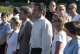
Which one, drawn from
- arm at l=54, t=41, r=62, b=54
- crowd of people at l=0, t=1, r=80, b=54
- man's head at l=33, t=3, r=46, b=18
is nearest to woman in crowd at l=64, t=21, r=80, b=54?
crowd of people at l=0, t=1, r=80, b=54

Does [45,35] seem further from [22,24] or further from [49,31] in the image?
[22,24]

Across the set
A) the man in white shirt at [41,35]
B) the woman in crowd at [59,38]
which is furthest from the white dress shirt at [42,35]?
the woman in crowd at [59,38]

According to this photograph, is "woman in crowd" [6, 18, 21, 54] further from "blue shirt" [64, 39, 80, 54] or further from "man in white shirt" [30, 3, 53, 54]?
"blue shirt" [64, 39, 80, 54]

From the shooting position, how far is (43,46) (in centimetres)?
561

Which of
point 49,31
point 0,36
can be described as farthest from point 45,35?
point 0,36

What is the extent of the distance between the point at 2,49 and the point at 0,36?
1.18 feet

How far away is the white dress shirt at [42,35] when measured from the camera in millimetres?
5621

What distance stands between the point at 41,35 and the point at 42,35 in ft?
0.17

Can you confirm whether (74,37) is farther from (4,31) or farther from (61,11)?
(4,31)

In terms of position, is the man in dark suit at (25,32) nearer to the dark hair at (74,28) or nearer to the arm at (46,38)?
the arm at (46,38)

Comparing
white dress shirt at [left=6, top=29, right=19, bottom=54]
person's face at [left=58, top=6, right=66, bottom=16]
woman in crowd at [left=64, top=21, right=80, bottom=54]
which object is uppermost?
person's face at [left=58, top=6, right=66, bottom=16]

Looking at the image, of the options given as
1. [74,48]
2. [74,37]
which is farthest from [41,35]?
[74,48]

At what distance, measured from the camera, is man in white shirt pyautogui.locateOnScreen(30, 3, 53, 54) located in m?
5.62

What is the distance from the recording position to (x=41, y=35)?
18.7 ft
